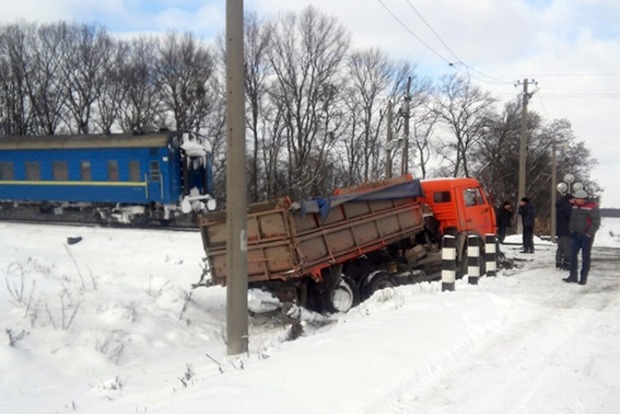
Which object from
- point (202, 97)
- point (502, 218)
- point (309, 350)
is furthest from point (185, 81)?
point (309, 350)

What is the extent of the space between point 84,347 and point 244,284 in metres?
2.37

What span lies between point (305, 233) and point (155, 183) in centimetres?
1320

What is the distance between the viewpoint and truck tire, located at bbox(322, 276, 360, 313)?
10539mm

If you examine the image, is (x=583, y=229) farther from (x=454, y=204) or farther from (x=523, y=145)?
(x=523, y=145)

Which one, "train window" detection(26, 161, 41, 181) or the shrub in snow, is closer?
the shrub in snow

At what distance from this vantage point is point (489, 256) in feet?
38.0

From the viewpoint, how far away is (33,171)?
24109 mm

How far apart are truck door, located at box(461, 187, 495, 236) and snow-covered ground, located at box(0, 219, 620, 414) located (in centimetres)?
139

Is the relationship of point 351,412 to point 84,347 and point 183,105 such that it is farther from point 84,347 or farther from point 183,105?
point 183,105

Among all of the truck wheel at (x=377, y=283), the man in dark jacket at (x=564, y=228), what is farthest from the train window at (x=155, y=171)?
the man in dark jacket at (x=564, y=228)

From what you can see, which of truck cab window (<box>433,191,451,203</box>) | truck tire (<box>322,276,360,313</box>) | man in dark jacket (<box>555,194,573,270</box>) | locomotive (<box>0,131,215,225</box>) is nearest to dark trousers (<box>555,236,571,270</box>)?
man in dark jacket (<box>555,194,573,270</box>)

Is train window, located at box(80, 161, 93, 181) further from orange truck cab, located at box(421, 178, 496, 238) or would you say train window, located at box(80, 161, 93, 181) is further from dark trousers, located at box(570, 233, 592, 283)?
→ dark trousers, located at box(570, 233, 592, 283)

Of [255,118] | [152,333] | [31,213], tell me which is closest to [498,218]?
[152,333]

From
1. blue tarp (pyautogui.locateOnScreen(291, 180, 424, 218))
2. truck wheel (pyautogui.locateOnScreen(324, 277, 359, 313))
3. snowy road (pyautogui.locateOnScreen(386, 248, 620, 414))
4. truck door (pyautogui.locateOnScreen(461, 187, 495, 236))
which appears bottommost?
truck wheel (pyautogui.locateOnScreen(324, 277, 359, 313))
